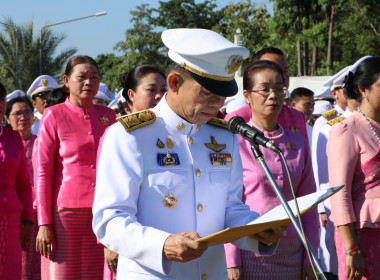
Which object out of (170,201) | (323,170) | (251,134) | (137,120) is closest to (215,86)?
(251,134)

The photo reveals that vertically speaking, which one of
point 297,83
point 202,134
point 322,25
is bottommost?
point 202,134

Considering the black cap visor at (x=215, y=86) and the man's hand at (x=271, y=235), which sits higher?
the black cap visor at (x=215, y=86)

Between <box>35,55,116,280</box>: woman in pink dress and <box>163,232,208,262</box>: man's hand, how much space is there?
2847mm

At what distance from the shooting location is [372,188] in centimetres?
423

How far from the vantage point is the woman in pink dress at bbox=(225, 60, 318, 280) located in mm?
4238

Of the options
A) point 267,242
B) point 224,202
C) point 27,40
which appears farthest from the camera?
point 27,40

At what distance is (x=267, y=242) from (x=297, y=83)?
16.8 meters

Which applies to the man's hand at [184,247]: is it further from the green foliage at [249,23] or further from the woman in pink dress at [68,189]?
the green foliage at [249,23]

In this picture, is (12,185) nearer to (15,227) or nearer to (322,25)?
(15,227)

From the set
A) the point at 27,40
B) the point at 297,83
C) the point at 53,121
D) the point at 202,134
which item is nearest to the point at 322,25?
the point at 297,83

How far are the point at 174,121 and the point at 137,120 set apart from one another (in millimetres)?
163

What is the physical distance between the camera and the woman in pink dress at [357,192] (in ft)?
13.8

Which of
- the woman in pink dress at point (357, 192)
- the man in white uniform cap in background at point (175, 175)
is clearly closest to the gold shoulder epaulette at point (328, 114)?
the woman in pink dress at point (357, 192)

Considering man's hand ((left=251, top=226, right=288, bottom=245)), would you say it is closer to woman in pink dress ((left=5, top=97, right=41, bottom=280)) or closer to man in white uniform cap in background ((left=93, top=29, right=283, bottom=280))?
man in white uniform cap in background ((left=93, top=29, right=283, bottom=280))
